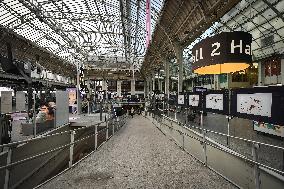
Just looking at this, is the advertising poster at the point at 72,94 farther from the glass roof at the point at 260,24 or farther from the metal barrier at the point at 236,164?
the metal barrier at the point at 236,164

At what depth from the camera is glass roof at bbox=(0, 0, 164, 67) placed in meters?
22.7

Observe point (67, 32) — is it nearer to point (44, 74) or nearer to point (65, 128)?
point (44, 74)

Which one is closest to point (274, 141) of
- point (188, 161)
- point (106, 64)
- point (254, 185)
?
point (188, 161)

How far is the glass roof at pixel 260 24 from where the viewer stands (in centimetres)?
2450

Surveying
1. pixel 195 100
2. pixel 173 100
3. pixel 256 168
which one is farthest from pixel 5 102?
pixel 173 100

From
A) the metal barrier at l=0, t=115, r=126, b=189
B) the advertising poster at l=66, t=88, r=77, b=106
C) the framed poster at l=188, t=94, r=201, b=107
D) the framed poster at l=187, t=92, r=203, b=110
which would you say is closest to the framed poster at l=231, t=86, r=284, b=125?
the framed poster at l=187, t=92, r=203, b=110

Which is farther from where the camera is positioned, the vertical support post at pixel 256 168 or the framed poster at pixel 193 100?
the framed poster at pixel 193 100

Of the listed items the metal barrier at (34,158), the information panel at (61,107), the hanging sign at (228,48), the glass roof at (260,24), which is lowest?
the metal barrier at (34,158)

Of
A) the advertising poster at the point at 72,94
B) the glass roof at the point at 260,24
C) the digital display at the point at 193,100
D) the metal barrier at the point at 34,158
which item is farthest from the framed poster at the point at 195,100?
the glass roof at the point at 260,24

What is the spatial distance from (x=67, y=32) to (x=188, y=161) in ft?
84.3

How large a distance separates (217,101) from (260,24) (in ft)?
74.0

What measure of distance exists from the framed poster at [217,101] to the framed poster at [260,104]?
1.41ft

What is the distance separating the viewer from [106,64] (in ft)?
157

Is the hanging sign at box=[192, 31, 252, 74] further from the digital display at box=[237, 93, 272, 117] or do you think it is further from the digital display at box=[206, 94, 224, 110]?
the digital display at box=[237, 93, 272, 117]
